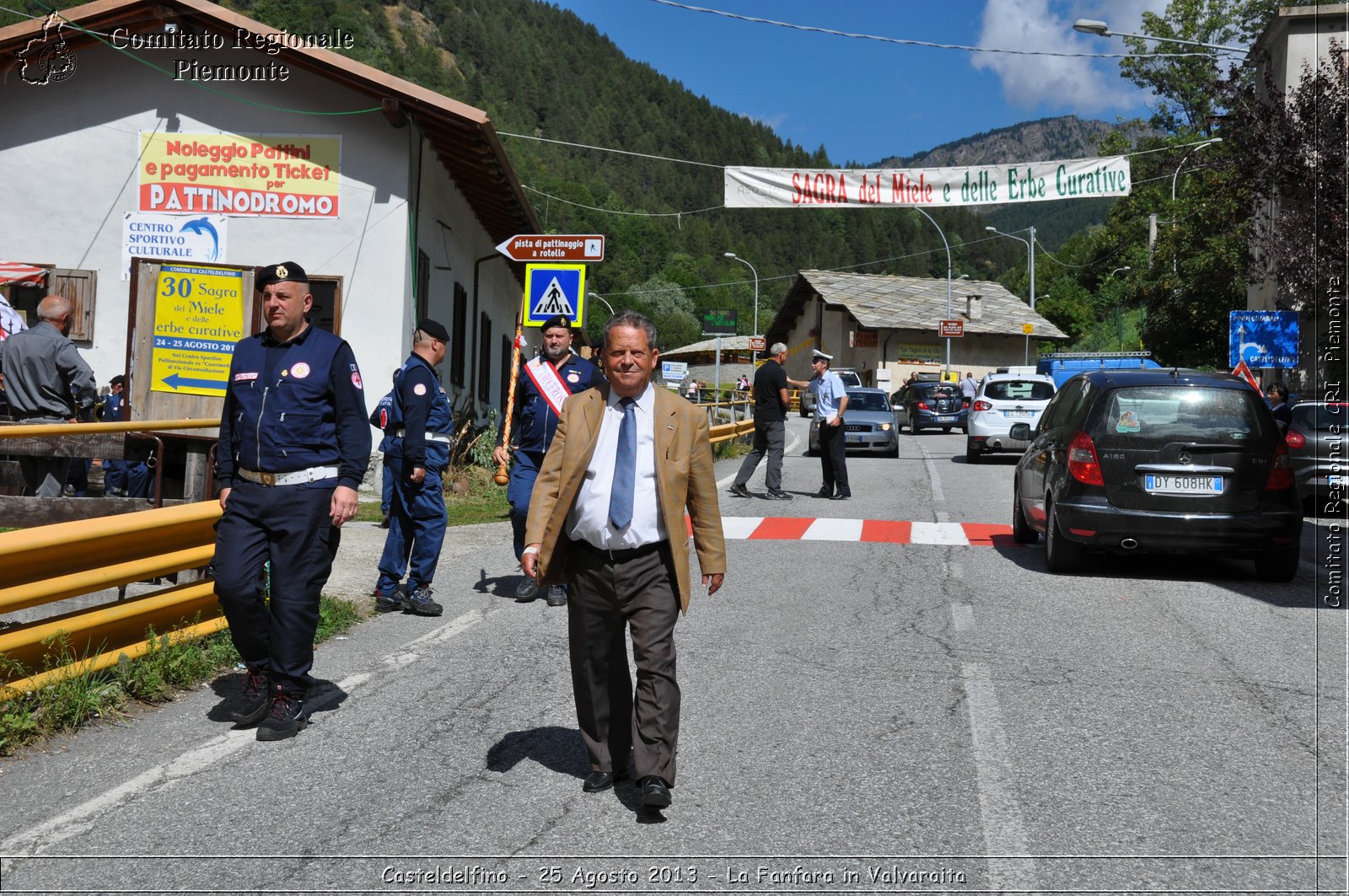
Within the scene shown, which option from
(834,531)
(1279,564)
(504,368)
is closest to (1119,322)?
(504,368)

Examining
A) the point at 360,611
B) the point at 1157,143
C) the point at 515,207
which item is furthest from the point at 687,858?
the point at 1157,143

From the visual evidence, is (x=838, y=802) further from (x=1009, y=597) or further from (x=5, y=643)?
(x=1009, y=597)

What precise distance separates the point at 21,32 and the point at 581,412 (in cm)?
1446

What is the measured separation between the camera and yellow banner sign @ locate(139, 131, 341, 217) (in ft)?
54.6

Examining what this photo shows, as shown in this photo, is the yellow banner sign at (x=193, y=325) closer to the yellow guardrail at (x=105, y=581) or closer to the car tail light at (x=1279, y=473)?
the yellow guardrail at (x=105, y=581)

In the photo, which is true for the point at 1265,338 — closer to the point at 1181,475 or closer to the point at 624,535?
the point at 1181,475

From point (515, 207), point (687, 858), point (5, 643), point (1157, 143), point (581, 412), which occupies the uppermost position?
point (1157, 143)

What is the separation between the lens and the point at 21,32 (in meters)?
15.8

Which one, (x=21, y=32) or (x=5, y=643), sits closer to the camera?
(x=5, y=643)

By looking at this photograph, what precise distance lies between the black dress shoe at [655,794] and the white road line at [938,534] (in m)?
7.93

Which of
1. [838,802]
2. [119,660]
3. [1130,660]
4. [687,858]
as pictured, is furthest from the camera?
[1130,660]

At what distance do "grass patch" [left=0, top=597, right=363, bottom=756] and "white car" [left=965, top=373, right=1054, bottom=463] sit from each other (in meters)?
18.5

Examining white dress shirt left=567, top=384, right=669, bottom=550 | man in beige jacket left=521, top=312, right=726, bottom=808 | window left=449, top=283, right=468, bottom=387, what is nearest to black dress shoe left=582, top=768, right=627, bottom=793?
man in beige jacket left=521, top=312, right=726, bottom=808

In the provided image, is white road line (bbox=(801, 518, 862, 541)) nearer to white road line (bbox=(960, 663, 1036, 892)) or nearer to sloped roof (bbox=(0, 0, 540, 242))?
white road line (bbox=(960, 663, 1036, 892))
